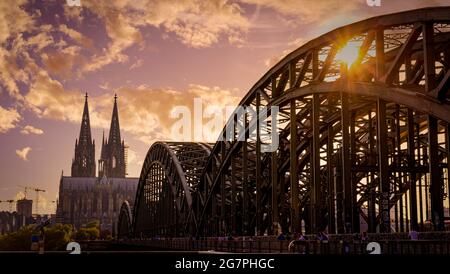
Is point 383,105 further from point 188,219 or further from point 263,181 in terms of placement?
point 188,219

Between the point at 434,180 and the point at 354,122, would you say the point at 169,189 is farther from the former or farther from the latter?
the point at 434,180

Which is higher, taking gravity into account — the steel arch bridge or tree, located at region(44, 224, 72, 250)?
the steel arch bridge

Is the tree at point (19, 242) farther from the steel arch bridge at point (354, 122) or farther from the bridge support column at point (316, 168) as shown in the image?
the bridge support column at point (316, 168)

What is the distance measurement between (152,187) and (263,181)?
2159 inches

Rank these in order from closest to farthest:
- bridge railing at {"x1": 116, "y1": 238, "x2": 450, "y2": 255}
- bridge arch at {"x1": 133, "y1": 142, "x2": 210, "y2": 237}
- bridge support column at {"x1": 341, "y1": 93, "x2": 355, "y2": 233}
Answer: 1. bridge railing at {"x1": 116, "y1": 238, "x2": 450, "y2": 255}
2. bridge support column at {"x1": 341, "y1": 93, "x2": 355, "y2": 233}
3. bridge arch at {"x1": 133, "y1": 142, "x2": 210, "y2": 237}

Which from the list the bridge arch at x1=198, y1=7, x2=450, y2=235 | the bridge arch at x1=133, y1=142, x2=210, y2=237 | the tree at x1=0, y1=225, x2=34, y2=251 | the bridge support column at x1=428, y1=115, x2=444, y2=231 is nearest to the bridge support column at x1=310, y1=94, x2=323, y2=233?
the bridge arch at x1=198, y1=7, x2=450, y2=235

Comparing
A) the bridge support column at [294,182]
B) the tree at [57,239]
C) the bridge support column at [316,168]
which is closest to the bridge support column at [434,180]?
the bridge support column at [316,168]

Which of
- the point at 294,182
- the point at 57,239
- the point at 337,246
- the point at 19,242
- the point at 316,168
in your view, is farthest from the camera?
the point at 19,242

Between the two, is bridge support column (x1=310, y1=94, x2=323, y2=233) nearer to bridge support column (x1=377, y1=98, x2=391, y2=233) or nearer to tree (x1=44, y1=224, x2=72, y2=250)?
bridge support column (x1=377, y1=98, x2=391, y2=233)

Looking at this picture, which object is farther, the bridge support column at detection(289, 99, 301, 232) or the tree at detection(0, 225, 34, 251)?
the tree at detection(0, 225, 34, 251)

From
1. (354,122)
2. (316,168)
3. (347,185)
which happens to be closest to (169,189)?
(354,122)

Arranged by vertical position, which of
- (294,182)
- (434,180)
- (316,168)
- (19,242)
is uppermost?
(316,168)
